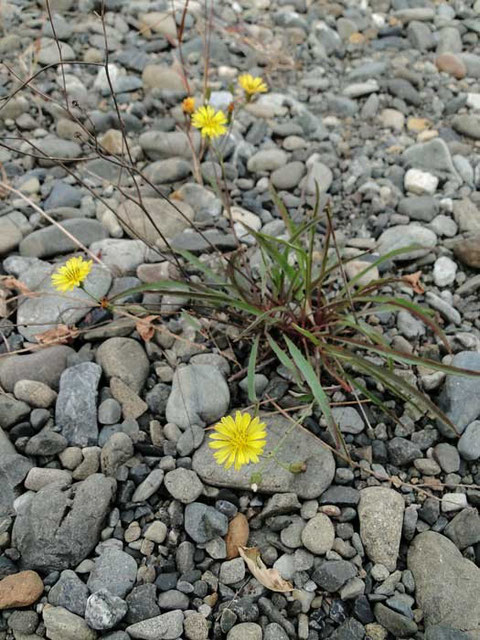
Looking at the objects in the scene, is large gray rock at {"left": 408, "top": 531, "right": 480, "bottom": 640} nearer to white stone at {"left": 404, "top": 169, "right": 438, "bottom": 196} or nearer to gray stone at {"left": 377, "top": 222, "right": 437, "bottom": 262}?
gray stone at {"left": 377, "top": 222, "right": 437, "bottom": 262}

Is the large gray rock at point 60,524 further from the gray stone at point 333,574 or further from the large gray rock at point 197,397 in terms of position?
the gray stone at point 333,574

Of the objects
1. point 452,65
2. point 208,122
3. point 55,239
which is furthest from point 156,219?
point 452,65

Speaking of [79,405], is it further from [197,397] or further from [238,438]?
[238,438]

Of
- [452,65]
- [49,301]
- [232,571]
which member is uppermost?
[452,65]

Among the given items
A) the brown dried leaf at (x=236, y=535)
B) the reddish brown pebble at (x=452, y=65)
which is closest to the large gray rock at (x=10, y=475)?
the brown dried leaf at (x=236, y=535)

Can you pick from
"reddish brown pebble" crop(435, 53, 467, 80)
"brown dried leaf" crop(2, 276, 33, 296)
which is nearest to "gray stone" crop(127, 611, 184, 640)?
"brown dried leaf" crop(2, 276, 33, 296)

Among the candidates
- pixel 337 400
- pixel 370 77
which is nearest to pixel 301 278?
pixel 337 400
